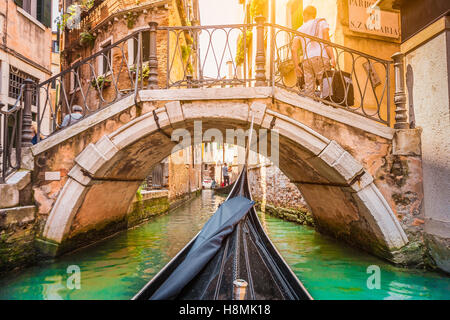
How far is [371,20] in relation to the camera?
501 centimetres

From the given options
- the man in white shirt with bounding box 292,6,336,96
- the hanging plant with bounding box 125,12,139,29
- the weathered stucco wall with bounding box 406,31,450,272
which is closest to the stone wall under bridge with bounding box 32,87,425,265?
the weathered stucco wall with bounding box 406,31,450,272

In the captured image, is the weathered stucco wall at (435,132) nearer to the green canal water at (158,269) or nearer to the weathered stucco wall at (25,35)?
the green canal water at (158,269)

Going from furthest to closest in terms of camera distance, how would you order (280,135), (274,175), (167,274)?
(274,175), (280,135), (167,274)

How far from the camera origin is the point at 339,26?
4.95 m

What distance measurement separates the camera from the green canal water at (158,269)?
2.83m

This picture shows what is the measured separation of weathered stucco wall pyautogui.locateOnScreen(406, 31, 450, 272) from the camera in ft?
9.82

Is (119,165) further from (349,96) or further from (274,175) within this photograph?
(274,175)

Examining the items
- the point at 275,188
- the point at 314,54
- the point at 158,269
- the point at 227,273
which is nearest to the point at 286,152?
the point at 314,54

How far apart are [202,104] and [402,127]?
7.14ft

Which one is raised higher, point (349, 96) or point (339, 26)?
point (339, 26)

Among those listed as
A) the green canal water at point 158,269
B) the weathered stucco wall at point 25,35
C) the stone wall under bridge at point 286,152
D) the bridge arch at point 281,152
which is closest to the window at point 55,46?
the weathered stucco wall at point 25,35

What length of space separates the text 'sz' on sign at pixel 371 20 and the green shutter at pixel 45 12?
6.61 metres
